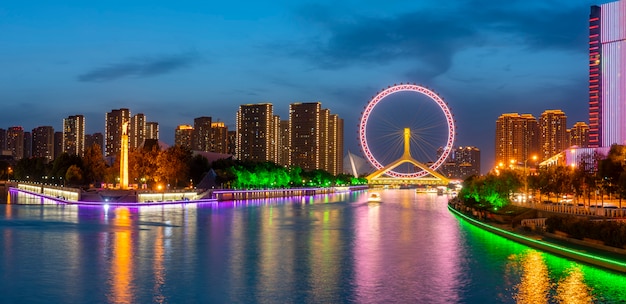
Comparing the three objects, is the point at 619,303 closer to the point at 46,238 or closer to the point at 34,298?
the point at 34,298

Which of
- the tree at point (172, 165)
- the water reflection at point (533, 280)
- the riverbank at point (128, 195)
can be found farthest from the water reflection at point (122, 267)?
the tree at point (172, 165)

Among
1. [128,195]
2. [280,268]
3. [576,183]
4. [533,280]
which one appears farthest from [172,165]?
[533,280]

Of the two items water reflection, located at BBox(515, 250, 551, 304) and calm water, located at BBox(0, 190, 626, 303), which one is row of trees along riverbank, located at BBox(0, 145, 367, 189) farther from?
water reflection, located at BBox(515, 250, 551, 304)

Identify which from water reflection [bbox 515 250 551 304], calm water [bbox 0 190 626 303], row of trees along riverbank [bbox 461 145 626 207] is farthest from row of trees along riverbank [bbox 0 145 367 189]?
water reflection [bbox 515 250 551 304]

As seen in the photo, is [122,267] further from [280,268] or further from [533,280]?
[533,280]

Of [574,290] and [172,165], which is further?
[172,165]

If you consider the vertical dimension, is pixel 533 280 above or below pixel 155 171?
below

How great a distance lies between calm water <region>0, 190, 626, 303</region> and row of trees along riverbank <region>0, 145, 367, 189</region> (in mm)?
53244

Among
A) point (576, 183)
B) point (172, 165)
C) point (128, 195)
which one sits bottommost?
point (128, 195)

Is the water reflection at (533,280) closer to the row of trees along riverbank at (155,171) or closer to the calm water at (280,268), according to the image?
the calm water at (280,268)

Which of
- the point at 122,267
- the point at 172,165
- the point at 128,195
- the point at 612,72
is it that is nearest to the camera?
the point at 122,267

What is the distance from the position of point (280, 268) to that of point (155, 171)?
7214 centimetres

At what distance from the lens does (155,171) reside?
3671 inches

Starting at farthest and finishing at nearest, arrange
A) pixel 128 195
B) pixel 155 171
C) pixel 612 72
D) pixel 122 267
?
pixel 612 72, pixel 155 171, pixel 128 195, pixel 122 267
